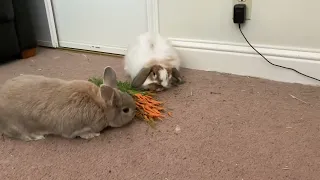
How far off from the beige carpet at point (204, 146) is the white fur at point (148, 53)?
187mm

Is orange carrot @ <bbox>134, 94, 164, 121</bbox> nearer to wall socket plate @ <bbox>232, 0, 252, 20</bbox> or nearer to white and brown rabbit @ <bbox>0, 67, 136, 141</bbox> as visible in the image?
white and brown rabbit @ <bbox>0, 67, 136, 141</bbox>

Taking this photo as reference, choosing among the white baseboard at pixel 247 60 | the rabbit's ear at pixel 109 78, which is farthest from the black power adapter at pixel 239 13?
the rabbit's ear at pixel 109 78

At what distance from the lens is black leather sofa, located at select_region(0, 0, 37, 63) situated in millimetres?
1869

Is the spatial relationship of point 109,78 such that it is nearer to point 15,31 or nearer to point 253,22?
point 253,22

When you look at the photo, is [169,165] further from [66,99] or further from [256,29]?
[256,29]

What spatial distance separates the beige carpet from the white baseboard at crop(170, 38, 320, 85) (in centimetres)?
10

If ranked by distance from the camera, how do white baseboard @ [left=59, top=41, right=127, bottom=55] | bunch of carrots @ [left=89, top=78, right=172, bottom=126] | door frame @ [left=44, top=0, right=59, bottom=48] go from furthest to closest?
door frame @ [left=44, top=0, right=59, bottom=48] < white baseboard @ [left=59, top=41, right=127, bottom=55] < bunch of carrots @ [left=89, top=78, right=172, bottom=126]

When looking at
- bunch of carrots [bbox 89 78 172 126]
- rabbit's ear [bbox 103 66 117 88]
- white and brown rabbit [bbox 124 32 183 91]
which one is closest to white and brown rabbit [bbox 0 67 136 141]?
rabbit's ear [bbox 103 66 117 88]

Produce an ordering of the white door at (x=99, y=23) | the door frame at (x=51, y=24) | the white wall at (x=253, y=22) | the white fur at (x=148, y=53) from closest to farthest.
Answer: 1. the white wall at (x=253, y=22)
2. the white fur at (x=148, y=53)
3. the white door at (x=99, y=23)
4. the door frame at (x=51, y=24)

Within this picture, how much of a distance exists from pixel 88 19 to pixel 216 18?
88cm

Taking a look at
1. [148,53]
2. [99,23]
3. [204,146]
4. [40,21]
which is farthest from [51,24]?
[204,146]

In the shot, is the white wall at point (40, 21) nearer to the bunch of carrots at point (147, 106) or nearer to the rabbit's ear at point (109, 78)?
the bunch of carrots at point (147, 106)

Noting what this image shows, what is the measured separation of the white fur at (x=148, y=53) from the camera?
4.86 feet

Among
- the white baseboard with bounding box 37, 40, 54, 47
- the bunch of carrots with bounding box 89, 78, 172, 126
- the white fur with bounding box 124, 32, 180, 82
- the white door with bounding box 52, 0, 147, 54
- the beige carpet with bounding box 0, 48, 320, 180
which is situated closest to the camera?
the beige carpet with bounding box 0, 48, 320, 180
